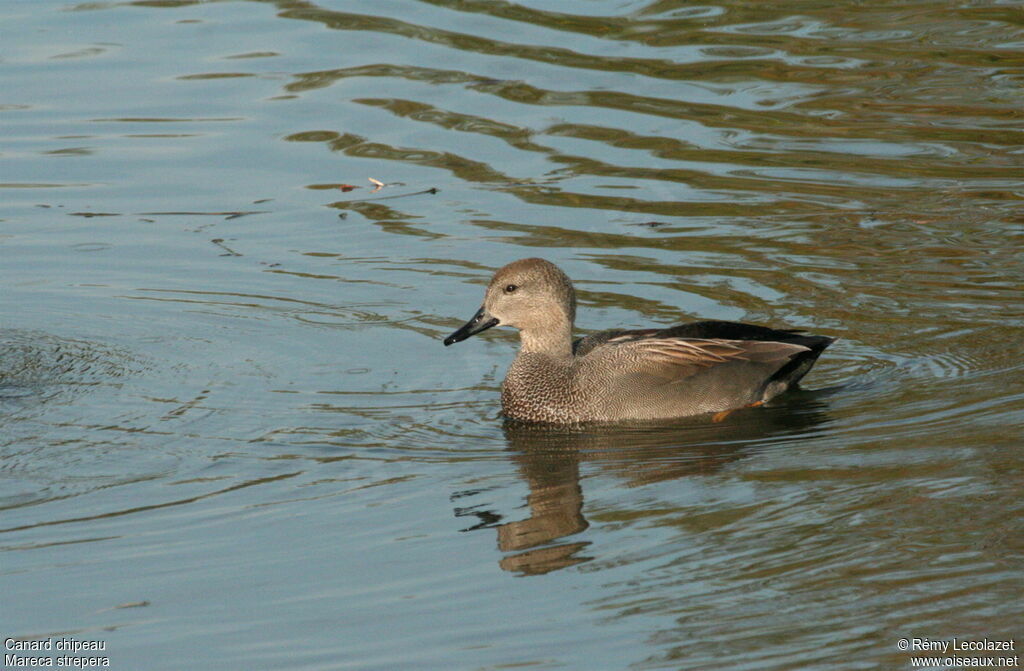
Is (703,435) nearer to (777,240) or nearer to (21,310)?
(777,240)

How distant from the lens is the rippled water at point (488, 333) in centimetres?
659

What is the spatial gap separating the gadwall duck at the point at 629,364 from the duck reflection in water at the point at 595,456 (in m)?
0.12

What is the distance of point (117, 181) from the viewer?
13.8 meters

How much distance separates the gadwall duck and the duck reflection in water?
0.39 feet

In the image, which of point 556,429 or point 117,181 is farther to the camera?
point 117,181

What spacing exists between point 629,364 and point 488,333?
2016mm

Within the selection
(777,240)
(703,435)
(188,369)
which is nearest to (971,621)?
(703,435)

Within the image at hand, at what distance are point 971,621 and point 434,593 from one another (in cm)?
215

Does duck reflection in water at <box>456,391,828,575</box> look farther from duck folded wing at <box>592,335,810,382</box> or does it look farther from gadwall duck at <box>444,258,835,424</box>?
duck folded wing at <box>592,335,810,382</box>

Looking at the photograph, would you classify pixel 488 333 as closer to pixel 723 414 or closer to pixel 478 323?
pixel 478 323

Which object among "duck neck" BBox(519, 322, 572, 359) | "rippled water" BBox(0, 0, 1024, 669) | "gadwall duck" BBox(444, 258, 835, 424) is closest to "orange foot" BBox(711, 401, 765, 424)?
"gadwall duck" BBox(444, 258, 835, 424)

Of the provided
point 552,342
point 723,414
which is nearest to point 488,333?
point 552,342

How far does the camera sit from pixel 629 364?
9594 mm

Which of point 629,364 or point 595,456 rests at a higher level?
point 629,364
